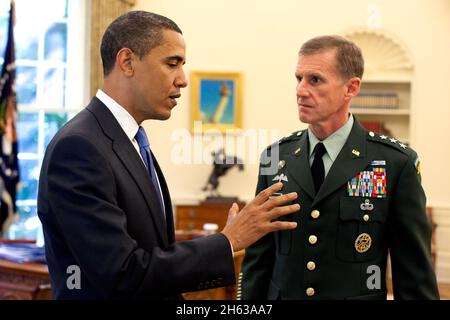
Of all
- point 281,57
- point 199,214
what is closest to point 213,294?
point 199,214

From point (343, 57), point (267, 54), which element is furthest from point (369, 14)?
point (343, 57)

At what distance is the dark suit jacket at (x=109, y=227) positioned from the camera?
1495mm

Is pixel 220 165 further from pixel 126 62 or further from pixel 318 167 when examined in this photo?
pixel 126 62

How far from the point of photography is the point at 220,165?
703 cm

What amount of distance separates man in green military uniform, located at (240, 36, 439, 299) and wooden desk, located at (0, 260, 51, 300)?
1963 millimetres

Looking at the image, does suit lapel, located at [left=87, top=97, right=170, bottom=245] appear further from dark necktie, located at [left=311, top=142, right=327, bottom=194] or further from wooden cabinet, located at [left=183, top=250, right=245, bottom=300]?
wooden cabinet, located at [left=183, top=250, right=245, bottom=300]

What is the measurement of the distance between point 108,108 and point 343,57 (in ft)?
2.80

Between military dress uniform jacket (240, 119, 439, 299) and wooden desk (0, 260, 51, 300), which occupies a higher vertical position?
military dress uniform jacket (240, 119, 439, 299)

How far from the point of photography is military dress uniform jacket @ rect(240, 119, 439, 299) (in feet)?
6.59

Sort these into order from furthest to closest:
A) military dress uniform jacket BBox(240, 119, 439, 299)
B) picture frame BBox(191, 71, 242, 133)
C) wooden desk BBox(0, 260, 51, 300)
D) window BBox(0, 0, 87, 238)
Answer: picture frame BBox(191, 71, 242, 133) < window BBox(0, 0, 87, 238) < wooden desk BBox(0, 260, 51, 300) < military dress uniform jacket BBox(240, 119, 439, 299)

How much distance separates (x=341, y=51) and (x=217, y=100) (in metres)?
5.21

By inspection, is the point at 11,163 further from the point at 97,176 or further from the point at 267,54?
the point at 97,176

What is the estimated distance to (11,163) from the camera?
226 inches

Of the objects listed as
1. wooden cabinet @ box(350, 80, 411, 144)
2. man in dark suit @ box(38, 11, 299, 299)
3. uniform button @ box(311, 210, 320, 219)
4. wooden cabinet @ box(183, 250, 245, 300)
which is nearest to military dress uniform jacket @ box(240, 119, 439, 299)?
uniform button @ box(311, 210, 320, 219)
